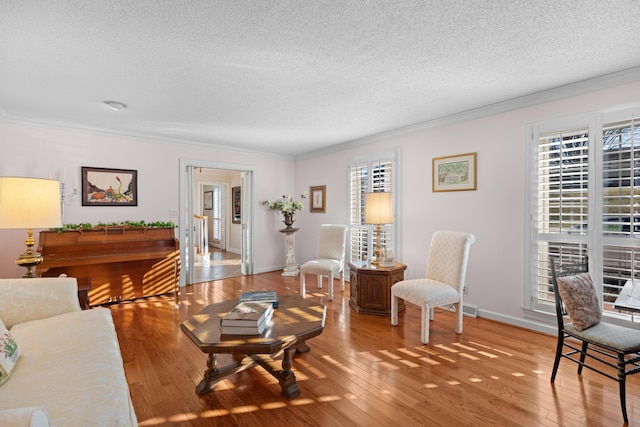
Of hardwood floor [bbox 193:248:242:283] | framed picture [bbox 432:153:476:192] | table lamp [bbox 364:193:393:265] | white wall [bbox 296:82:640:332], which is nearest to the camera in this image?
white wall [bbox 296:82:640:332]

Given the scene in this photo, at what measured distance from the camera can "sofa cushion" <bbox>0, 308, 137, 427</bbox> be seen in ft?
3.91

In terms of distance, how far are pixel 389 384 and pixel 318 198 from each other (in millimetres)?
3993

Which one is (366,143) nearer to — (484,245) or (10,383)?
(484,245)

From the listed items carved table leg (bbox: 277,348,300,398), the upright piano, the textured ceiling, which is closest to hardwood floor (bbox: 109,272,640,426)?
carved table leg (bbox: 277,348,300,398)

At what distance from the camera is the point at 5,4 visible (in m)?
1.74

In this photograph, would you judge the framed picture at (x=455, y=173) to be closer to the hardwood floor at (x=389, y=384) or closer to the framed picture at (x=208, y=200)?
the hardwood floor at (x=389, y=384)

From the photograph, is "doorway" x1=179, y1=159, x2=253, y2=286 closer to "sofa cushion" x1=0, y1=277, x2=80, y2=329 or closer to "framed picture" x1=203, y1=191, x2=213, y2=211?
"framed picture" x1=203, y1=191, x2=213, y2=211

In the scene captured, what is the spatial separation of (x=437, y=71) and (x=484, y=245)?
1.99 metres

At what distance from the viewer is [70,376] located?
141 cm

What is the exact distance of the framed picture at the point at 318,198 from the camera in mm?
5738

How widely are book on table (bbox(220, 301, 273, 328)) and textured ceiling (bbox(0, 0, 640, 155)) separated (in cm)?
183

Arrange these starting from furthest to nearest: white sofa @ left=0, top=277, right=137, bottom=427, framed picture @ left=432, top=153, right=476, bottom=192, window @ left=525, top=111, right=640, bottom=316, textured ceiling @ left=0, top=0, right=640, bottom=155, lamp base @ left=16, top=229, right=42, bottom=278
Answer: framed picture @ left=432, top=153, right=476, bottom=192 < window @ left=525, top=111, right=640, bottom=316 < lamp base @ left=16, top=229, right=42, bottom=278 < textured ceiling @ left=0, top=0, right=640, bottom=155 < white sofa @ left=0, top=277, right=137, bottom=427

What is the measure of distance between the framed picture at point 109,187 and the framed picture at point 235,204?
3855 mm

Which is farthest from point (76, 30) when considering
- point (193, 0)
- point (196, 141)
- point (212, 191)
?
point (212, 191)
